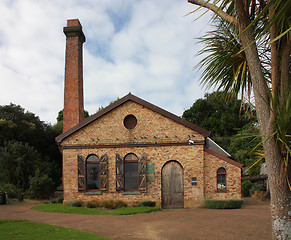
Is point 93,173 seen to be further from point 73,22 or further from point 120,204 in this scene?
point 73,22

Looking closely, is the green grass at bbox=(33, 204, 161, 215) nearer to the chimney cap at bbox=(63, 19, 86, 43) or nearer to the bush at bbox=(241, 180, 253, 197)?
the chimney cap at bbox=(63, 19, 86, 43)

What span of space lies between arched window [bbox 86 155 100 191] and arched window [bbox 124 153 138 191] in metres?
1.63

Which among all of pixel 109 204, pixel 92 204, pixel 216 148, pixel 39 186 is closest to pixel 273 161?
pixel 109 204

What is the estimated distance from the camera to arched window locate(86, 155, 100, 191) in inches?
637

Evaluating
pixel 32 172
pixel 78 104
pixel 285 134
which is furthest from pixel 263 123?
pixel 32 172

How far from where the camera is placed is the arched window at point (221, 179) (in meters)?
15.4

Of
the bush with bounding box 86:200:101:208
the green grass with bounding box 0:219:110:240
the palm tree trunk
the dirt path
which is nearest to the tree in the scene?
the palm tree trunk

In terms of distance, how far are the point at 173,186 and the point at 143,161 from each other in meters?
2.15

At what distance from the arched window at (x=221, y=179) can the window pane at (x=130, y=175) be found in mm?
4536

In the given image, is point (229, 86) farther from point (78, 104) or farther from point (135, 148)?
point (78, 104)

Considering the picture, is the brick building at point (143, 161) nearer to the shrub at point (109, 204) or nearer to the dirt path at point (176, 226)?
the shrub at point (109, 204)

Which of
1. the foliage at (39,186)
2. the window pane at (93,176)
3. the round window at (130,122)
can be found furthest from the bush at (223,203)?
the foliage at (39,186)

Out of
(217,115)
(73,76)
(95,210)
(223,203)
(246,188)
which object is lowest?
(246,188)

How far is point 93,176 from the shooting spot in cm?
1627
